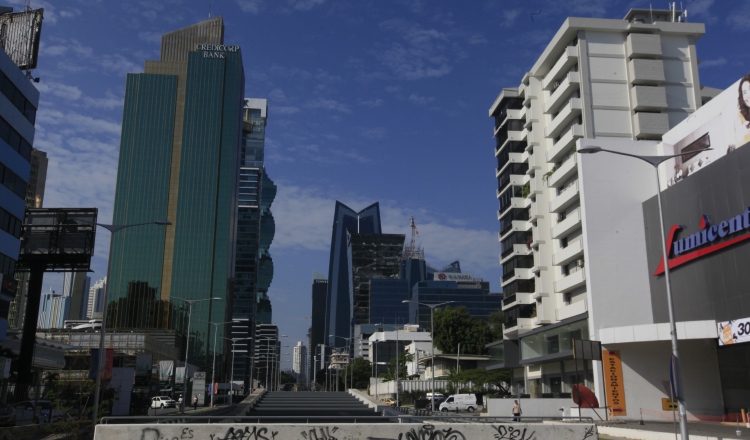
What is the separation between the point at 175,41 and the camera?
187m

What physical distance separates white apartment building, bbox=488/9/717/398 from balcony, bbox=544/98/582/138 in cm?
10

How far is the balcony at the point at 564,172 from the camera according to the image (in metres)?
61.5

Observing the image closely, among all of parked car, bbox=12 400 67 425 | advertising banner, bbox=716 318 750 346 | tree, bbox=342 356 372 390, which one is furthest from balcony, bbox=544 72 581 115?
tree, bbox=342 356 372 390

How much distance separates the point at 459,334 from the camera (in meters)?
114

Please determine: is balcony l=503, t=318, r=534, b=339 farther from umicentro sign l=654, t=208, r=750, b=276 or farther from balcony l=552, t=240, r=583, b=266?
umicentro sign l=654, t=208, r=750, b=276

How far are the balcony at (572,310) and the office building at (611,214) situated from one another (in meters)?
0.20

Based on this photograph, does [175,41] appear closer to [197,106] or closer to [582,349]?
[197,106]

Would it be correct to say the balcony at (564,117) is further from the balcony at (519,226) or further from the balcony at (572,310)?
the balcony at (572,310)

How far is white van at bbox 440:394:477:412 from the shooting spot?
70500 mm

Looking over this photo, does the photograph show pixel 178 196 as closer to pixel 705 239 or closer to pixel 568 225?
pixel 568 225

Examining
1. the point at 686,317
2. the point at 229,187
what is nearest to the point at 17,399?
the point at 686,317

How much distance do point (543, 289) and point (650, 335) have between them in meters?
22.4

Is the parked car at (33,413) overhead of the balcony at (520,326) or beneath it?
beneath

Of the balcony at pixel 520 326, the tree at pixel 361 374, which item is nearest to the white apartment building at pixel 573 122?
the balcony at pixel 520 326
